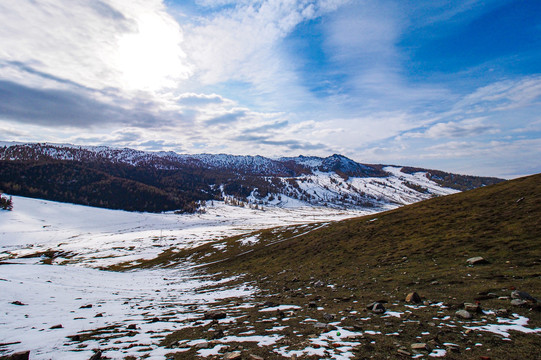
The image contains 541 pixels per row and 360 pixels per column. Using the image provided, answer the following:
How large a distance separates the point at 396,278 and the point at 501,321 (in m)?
11.6

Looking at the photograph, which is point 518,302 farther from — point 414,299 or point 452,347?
point 452,347

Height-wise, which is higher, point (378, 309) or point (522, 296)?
point (522, 296)

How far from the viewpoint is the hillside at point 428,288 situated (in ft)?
29.2

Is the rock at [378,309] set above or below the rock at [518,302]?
below

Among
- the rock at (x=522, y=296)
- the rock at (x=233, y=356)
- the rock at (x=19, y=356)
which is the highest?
the rock at (x=522, y=296)

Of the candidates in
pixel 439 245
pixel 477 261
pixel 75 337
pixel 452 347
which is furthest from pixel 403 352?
pixel 439 245

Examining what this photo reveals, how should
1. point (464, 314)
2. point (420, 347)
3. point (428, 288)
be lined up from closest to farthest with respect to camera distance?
point (420, 347) → point (464, 314) → point (428, 288)

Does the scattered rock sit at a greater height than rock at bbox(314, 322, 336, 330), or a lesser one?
greater

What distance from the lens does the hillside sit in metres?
8.89

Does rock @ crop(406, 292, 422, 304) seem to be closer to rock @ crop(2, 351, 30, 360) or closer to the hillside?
the hillside

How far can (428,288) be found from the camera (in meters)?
16.9


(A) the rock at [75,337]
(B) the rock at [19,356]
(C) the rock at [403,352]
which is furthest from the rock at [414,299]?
(B) the rock at [19,356]

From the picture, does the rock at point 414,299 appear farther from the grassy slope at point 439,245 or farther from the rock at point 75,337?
the rock at point 75,337

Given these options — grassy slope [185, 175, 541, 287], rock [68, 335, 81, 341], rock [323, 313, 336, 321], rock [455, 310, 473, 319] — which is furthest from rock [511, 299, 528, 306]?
rock [68, 335, 81, 341]
